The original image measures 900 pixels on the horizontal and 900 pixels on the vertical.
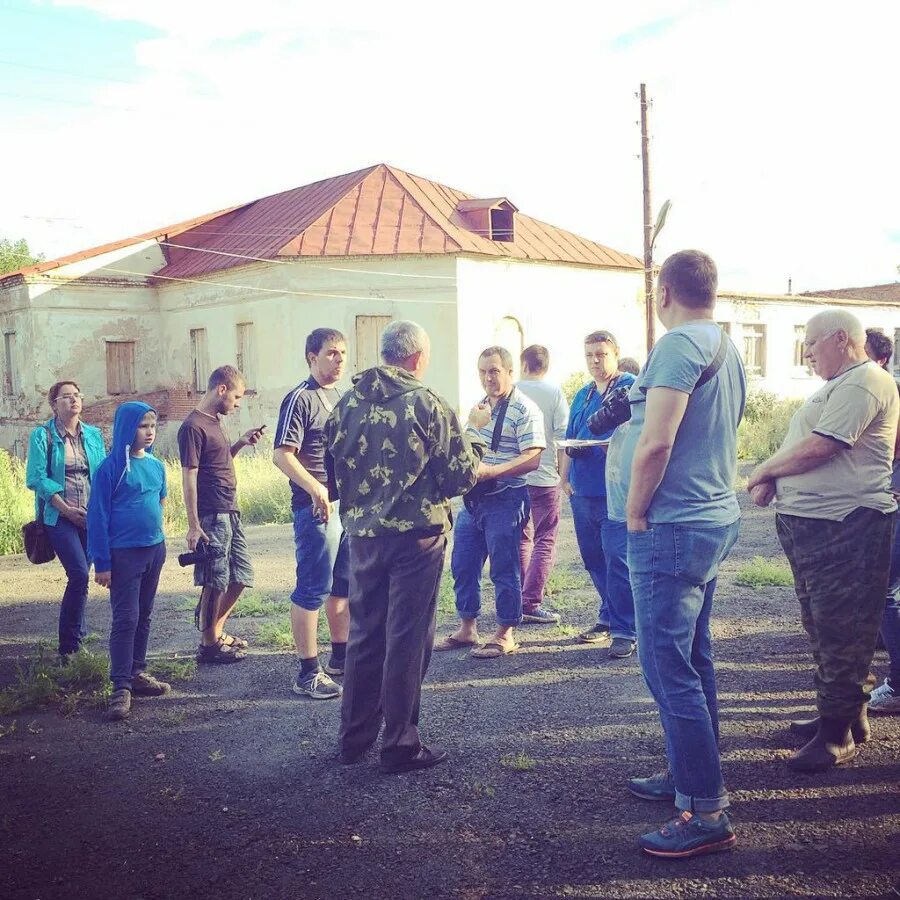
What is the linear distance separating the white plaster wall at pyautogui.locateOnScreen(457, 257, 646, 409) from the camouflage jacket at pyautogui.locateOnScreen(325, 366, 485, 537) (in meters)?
16.7

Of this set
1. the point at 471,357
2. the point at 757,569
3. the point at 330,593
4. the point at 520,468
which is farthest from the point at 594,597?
the point at 471,357

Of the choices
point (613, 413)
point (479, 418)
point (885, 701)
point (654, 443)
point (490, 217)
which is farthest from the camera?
point (490, 217)

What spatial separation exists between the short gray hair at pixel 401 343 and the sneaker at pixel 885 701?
9.23 feet

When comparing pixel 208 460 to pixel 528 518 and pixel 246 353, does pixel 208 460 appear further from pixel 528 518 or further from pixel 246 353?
pixel 246 353

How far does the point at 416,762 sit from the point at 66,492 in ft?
10.4

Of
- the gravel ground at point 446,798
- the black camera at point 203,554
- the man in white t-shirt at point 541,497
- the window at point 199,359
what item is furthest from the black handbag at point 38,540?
the window at point 199,359

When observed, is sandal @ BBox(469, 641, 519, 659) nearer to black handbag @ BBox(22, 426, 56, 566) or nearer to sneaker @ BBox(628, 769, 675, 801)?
sneaker @ BBox(628, 769, 675, 801)

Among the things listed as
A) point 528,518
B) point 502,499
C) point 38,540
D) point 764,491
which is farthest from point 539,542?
point 38,540

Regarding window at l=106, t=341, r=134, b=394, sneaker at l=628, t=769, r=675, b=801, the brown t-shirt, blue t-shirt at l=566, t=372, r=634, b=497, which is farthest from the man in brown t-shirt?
window at l=106, t=341, r=134, b=394

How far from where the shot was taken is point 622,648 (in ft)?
17.5

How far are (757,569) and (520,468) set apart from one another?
3240 mm

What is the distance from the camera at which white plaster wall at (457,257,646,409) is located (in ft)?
69.0

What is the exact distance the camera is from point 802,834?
10.2 ft

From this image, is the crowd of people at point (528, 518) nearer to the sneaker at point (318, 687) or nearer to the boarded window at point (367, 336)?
the sneaker at point (318, 687)
